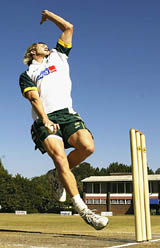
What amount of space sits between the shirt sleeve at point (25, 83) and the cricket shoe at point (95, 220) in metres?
1.79

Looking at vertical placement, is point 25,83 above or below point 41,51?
below

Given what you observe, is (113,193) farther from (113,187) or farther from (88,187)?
(88,187)

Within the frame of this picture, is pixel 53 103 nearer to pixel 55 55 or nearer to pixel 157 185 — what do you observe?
pixel 55 55

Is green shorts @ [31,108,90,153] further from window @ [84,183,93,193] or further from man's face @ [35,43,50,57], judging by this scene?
window @ [84,183,93,193]

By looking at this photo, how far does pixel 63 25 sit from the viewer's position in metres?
4.96

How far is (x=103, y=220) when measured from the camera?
13.1 feet

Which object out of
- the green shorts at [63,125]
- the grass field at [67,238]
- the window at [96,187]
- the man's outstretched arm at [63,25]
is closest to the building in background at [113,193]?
the window at [96,187]

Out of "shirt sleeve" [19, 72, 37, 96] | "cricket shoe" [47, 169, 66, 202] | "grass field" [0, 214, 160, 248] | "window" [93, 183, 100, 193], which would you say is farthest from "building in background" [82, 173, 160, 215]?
"shirt sleeve" [19, 72, 37, 96]

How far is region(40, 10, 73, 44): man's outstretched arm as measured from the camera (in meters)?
4.96

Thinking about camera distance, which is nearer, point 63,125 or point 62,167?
point 62,167

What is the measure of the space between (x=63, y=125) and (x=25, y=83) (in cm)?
81

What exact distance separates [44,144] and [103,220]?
1219 mm

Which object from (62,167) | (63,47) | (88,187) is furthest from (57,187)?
(88,187)

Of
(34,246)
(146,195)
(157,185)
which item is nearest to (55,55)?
(146,195)
